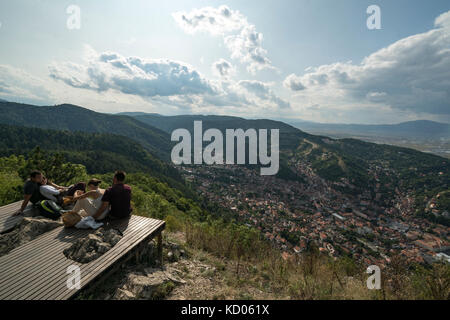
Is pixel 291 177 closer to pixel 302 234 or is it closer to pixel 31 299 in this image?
pixel 302 234

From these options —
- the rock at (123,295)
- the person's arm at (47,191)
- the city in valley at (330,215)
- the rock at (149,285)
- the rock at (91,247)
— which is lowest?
the city in valley at (330,215)

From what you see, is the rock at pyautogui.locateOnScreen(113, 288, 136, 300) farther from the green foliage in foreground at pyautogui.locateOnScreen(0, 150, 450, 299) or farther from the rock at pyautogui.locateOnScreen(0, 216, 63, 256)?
the rock at pyautogui.locateOnScreen(0, 216, 63, 256)

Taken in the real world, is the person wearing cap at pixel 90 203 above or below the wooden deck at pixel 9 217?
above

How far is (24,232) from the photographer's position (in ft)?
11.9

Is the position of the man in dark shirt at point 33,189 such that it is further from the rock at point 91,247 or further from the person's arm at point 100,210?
the rock at point 91,247

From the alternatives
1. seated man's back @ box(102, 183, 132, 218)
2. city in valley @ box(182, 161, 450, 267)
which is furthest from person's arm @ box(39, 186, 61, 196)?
city in valley @ box(182, 161, 450, 267)

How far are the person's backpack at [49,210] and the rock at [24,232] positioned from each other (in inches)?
13.9

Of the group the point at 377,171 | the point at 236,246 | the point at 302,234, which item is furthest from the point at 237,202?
the point at 377,171

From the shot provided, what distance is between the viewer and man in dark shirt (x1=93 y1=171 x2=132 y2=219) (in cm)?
411

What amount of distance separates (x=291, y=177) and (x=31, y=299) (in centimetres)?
10428

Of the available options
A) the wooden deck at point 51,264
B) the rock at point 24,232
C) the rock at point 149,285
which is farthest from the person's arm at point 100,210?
the rock at point 149,285

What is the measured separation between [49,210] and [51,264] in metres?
2.06

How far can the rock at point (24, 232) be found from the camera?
3.44 metres
